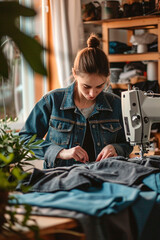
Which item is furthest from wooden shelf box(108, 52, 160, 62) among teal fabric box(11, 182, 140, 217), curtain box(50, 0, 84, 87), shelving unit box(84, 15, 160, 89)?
teal fabric box(11, 182, 140, 217)

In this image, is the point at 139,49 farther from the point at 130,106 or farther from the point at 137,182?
the point at 137,182

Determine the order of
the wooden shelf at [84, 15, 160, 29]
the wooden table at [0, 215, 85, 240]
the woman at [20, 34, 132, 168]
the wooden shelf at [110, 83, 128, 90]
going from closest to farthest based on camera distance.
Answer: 1. the wooden table at [0, 215, 85, 240]
2. the woman at [20, 34, 132, 168]
3. the wooden shelf at [84, 15, 160, 29]
4. the wooden shelf at [110, 83, 128, 90]

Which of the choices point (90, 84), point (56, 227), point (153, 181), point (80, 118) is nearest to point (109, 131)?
point (80, 118)

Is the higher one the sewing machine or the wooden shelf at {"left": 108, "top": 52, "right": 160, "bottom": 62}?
the wooden shelf at {"left": 108, "top": 52, "right": 160, "bottom": 62}

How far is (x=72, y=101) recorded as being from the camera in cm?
216

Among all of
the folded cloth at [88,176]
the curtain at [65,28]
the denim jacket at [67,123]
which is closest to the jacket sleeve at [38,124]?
the denim jacket at [67,123]

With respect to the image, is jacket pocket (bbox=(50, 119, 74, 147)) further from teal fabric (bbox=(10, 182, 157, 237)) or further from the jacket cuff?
teal fabric (bbox=(10, 182, 157, 237))

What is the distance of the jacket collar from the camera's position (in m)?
2.16

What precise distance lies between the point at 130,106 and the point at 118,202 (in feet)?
2.46

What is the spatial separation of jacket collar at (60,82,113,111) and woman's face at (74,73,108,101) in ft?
0.42

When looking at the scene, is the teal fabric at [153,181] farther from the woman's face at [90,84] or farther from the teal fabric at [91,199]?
the woman's face at [90,84]

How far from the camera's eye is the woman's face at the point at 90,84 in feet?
6.61

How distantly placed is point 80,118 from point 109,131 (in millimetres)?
186

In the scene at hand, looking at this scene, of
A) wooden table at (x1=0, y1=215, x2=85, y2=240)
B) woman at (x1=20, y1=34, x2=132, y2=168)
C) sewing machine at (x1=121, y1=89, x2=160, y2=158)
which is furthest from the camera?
woman at (x1=20, y1=34, x2=132, y2=168)
